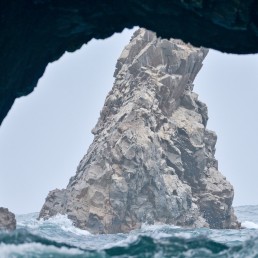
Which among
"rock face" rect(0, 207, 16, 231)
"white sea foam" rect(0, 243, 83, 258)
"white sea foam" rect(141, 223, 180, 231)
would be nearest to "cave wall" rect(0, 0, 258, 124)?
"white sea foam" rect(0, 243, 83, 258)

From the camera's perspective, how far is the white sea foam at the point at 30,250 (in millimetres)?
16078

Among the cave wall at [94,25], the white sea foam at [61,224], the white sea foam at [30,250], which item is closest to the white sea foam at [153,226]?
the white sea foam at [61,224]

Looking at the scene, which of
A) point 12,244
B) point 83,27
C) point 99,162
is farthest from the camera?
point 99,162

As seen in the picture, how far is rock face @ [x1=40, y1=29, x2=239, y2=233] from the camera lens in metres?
65.4

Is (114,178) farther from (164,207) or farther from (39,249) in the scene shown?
(39,249)

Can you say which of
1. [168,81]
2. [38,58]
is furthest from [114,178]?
[38,58]

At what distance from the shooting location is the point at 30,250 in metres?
16.2

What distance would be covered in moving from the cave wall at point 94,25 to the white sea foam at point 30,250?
5.10 m

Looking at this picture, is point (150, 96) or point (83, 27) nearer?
point (83, 27)

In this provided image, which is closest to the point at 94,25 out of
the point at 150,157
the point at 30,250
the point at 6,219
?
the point at 30,250

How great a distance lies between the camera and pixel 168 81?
7169 centimetres

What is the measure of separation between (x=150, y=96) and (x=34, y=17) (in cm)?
5339

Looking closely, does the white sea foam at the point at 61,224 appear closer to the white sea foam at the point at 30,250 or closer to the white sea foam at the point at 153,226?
the white sea foam at the point at 153,226

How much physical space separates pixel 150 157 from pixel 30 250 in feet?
166
